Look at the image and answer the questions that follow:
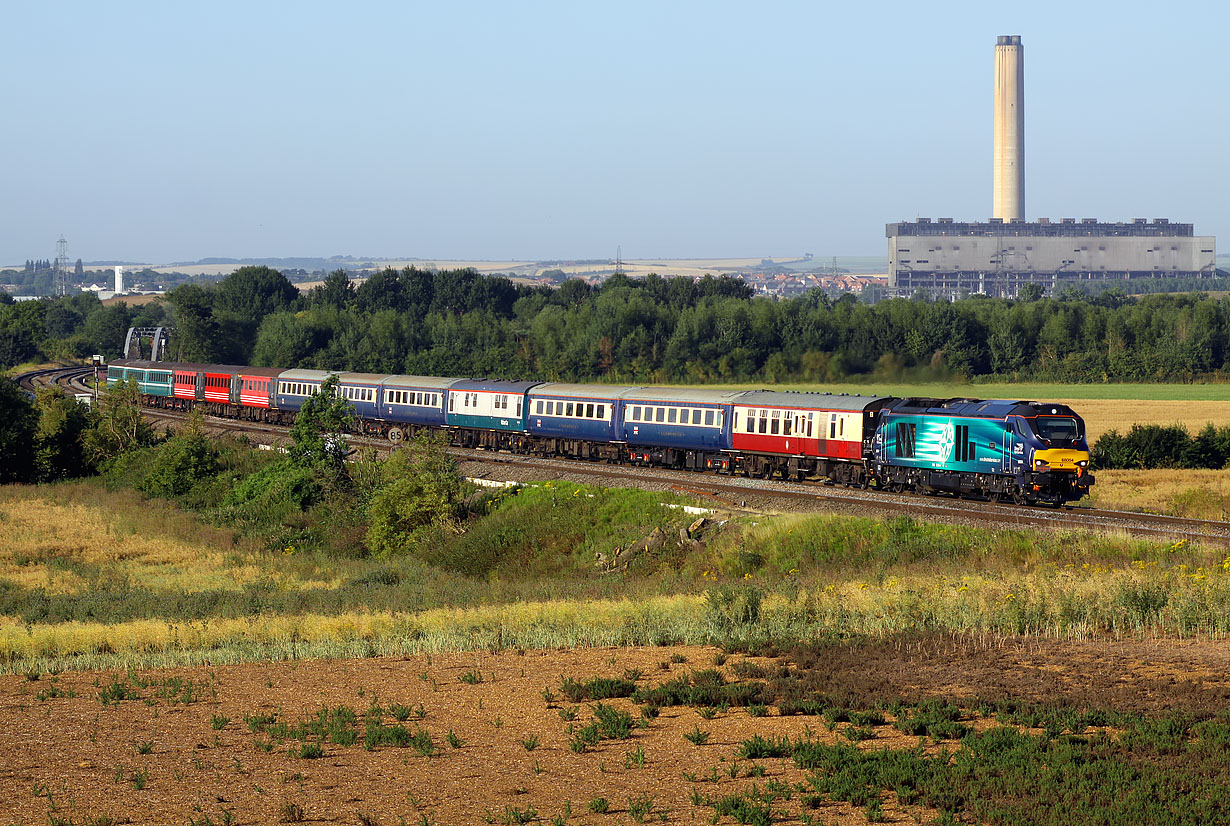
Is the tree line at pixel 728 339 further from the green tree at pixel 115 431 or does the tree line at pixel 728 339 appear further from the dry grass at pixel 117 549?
the dry grass at pixel 117 549

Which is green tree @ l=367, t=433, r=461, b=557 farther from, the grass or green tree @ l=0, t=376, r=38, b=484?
green tree @ l=0, t=376, r=38, b=484

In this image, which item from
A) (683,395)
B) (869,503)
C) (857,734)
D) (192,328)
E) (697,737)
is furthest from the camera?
(192,328)

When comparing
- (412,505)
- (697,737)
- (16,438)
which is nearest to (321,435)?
(412,505)

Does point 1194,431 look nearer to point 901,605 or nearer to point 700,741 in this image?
point 901,605

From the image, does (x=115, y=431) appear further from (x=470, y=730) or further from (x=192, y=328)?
(x=192, y=328)

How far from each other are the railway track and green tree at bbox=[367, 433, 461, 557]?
4.75 m

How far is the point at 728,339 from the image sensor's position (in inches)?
4882

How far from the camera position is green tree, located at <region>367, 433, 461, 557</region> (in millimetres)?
42594

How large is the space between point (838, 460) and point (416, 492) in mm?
14346

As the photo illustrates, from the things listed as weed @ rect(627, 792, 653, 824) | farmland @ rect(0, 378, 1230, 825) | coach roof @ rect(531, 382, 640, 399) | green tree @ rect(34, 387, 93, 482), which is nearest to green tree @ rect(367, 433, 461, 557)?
farmland @ rect(0, 378, 1230, 825)

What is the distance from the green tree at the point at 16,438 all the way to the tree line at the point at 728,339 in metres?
62.1

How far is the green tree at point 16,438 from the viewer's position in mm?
67375

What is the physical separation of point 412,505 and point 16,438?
1389 inches

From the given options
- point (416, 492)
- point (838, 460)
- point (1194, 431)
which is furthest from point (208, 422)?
point (1194, 431)
